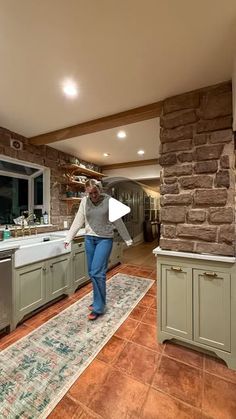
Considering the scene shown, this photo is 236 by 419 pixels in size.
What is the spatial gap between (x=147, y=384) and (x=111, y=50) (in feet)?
7.87

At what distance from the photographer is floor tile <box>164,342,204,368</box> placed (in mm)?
1578

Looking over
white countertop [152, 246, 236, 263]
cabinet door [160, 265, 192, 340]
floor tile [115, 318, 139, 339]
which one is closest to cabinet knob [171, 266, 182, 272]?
cabinet door [160, 265, 192, 340]

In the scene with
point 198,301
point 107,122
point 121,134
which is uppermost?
point 121,134

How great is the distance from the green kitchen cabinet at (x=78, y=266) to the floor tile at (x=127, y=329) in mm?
1040

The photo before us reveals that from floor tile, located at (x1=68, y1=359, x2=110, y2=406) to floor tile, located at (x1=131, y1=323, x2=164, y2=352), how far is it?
422 mm

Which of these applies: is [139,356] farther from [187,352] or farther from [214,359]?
[214,359]

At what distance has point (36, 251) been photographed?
86.8 inches

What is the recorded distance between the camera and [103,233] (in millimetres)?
2230

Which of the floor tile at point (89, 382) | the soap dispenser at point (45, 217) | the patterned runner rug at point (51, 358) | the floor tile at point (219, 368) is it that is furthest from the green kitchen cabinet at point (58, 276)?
the floor tile at point (219, 368)

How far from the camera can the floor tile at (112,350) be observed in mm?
1602

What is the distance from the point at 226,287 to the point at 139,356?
942mm

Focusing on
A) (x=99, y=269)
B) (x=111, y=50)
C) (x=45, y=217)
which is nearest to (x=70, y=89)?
(x=111, y=50)

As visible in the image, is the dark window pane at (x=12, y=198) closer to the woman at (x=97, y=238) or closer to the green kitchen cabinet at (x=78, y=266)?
the green kitchen cabinet at (x=78, y=266)

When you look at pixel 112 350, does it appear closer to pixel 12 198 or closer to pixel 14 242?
pixel 14 242
